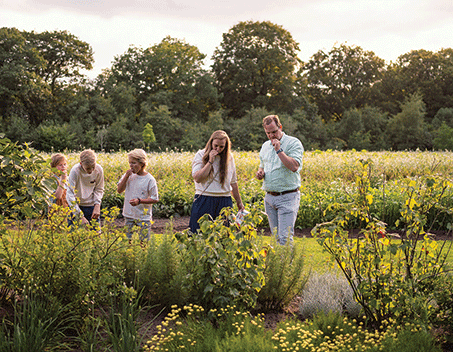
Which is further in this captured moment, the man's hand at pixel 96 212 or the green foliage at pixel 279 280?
the man's hand at pixel 96 212

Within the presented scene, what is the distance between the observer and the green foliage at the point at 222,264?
3385mm

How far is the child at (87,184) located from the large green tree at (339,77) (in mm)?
44852

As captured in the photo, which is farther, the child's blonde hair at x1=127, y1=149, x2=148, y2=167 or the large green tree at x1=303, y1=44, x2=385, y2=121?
the large green tree at x1=303, y1=44, x2=385, y2=121

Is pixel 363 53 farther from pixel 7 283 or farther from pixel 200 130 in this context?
pixel 7 283

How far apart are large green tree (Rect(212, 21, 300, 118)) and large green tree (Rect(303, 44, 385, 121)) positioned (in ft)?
18.5

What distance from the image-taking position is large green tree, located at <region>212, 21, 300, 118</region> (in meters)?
42.0

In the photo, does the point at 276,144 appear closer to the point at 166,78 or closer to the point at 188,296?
the point at 188,296

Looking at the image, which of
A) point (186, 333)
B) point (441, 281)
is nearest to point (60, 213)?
point (186, 333)

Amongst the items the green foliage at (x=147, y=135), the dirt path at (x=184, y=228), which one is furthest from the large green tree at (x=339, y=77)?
the dirt path at (x=184, y=228)

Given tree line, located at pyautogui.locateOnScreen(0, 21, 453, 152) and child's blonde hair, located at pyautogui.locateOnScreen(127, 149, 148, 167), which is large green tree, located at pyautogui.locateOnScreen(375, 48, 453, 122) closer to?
tree line, located at pyautogui.locateOnScreen(0, 21, 453, 152)

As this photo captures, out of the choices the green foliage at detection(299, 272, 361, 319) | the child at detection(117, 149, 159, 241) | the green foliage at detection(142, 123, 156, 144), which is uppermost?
the green foliage at detection(142, 123, 156, 144)

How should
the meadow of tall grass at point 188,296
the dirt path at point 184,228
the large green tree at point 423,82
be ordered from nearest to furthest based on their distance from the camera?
the meadow of tall grass at point 188,296
the dirt path at point 184,228
the large green tree at point 423,82

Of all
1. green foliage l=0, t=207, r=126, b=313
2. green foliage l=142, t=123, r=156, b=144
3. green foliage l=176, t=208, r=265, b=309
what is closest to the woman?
green foliage l=176, t=208, r=265, b=309

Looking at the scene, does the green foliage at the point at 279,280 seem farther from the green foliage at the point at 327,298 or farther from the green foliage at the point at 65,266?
the green foliage at the point at 65,266
